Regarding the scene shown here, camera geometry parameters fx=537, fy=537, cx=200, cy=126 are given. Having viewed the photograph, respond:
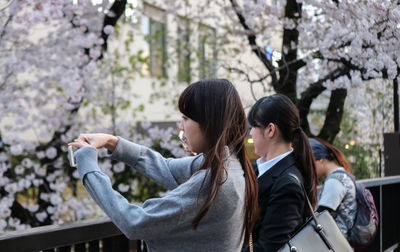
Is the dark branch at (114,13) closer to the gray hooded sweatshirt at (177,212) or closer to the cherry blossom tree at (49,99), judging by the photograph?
the cherry blossom tree at (49,99)

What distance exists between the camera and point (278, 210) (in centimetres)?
220

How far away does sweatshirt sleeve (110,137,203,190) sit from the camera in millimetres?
2184

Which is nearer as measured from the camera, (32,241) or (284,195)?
(284,195)

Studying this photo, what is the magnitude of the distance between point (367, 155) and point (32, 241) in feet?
22.3

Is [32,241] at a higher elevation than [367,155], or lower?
higher

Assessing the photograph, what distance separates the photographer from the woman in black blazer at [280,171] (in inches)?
86.0

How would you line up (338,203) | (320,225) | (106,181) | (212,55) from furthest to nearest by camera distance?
(212,55), (338,203), (320,225), (106,181)

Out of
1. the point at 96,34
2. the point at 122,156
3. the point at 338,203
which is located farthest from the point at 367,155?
the point at 122,156

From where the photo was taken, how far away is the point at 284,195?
2227 millimetres

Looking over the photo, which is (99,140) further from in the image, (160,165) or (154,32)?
(154,32)

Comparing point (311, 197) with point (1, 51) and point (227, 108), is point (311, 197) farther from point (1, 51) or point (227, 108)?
point (1, 51)

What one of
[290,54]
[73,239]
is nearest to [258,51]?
[290,54]

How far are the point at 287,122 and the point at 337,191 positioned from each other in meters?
1.12

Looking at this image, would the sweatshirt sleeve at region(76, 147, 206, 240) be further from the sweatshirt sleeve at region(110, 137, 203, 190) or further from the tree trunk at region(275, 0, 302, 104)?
the tree trunk at region(275, 0, 302, 104)
